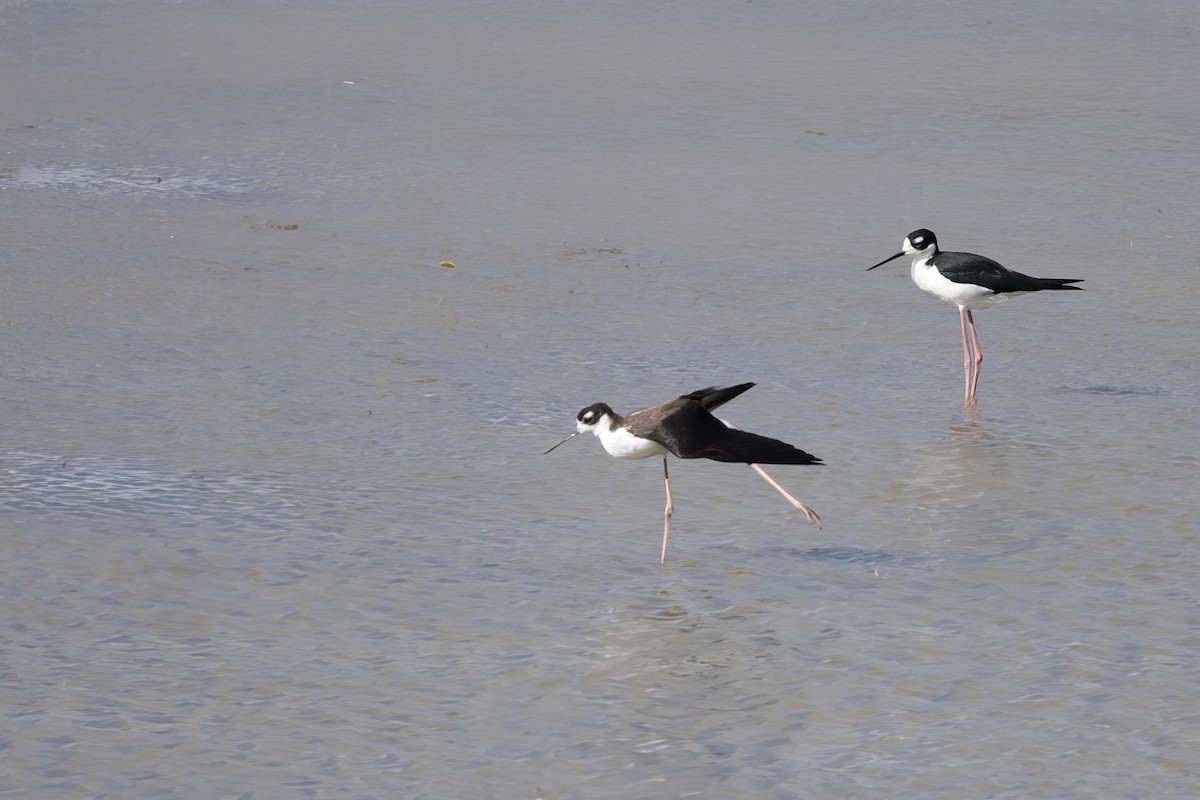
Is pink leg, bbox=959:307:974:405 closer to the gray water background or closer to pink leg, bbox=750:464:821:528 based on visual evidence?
the gray water background

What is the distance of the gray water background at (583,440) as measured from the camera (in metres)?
4.46

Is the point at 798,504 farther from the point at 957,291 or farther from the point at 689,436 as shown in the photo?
the point at 957,291

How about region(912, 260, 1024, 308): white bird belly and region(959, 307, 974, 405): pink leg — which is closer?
region(959, 307, 974, 405): pink leg

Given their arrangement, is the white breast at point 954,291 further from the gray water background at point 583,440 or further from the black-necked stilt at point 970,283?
the gray water background at point 583,440

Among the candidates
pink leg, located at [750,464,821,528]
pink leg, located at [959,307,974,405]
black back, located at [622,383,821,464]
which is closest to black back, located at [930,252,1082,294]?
pink leg, located at [959,307,974,405]

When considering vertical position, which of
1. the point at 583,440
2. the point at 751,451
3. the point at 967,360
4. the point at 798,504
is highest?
the point at 751,451

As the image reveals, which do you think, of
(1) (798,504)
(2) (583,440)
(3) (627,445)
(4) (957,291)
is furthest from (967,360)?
(3) (627,445)

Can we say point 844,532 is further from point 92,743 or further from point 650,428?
point 92,743

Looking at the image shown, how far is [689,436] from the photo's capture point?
18.5ft

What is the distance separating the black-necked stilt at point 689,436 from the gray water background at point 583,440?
0.35 metres

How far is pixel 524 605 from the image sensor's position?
5.32 meters

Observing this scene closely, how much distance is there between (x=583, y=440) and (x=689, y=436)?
5.32ft

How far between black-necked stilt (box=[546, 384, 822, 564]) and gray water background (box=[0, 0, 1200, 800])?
35 centimetres

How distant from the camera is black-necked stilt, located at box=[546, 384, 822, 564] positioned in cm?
559
